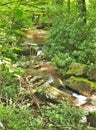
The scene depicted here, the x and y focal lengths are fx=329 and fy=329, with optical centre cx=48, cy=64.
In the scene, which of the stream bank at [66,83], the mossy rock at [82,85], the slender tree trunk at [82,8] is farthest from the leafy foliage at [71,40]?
the mossy rock at [82,85]

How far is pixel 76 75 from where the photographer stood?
483 inches

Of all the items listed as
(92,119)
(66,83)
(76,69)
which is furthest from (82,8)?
(92,119)

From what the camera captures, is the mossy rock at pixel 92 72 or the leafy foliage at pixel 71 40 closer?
the mossy rock at pixel 92 72

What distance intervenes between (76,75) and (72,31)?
2777 mm

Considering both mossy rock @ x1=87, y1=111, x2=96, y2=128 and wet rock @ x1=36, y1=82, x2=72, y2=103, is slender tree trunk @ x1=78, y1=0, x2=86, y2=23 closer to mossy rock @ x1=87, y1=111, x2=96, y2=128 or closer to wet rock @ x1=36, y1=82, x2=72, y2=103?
wet rock @ x1=36, y1=82, x2=72, y2=103

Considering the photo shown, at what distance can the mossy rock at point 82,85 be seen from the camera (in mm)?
11633

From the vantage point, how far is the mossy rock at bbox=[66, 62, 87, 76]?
12.3 metres

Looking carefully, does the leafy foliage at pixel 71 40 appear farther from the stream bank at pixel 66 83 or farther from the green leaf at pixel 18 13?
the green leaf at pixel 18 13

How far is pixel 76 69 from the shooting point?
12461mm

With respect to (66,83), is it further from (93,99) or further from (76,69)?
(93,99)

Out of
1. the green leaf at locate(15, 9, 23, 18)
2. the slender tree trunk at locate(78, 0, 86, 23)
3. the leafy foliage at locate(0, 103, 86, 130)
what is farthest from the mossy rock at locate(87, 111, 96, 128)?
the green leaf at locate(15, 9, 23, 18)

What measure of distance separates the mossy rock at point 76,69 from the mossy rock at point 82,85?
33cm

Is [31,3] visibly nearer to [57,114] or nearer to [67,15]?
[57,114]

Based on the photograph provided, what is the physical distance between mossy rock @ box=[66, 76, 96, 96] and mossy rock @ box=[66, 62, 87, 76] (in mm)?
325
